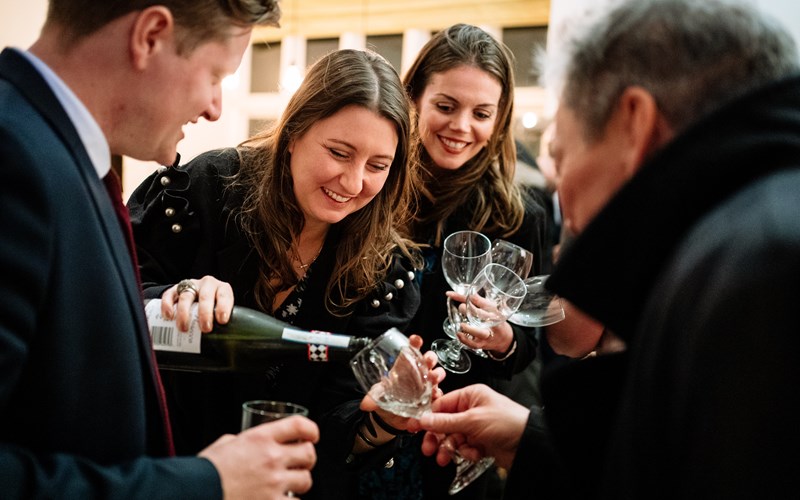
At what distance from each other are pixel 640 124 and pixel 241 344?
103 cm

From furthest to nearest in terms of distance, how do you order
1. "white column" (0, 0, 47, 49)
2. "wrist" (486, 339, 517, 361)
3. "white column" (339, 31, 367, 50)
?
"white column" (339, 31, 367, 50), "white column" (0, 0, 47, 49), "wrist" (486, 339, 517, 361)

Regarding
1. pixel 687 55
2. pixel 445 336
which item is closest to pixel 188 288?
pixel 445 336

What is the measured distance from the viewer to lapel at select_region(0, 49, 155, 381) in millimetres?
941

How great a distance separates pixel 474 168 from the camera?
95.0 inches

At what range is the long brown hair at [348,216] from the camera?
73.9 inches

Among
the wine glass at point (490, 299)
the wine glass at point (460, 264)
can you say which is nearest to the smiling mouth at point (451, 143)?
the wine glass at point (460, 264)

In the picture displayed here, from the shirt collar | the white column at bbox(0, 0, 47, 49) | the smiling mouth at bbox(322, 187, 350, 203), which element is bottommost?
the smiling mouth at bbox(322, 187, 350, 203)

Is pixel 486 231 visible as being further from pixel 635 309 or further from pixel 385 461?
pixel 635 309

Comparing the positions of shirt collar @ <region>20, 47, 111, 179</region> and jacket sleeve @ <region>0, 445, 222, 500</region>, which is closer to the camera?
jacket sleeve @ <region>0, 445, 222, 500</region>

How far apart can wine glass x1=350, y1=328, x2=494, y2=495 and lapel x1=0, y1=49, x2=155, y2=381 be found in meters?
0.41

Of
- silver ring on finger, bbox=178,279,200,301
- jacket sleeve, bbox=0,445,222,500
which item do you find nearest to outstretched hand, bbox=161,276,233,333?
silver ring on finger, bbox=178,279,200,301

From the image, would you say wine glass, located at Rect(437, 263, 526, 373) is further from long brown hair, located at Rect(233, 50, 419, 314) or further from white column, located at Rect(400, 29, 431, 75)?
white column, located at Rect(400, 29, 431, 75)

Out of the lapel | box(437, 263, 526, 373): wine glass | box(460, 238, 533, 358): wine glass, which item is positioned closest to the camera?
the lapel

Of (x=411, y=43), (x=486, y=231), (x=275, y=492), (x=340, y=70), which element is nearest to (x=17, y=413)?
(x=275, y=492)
